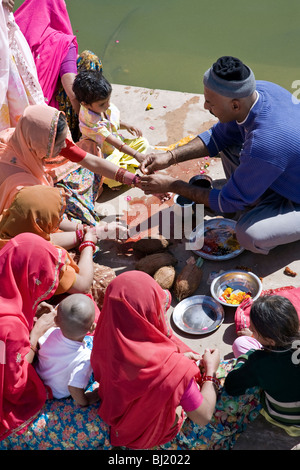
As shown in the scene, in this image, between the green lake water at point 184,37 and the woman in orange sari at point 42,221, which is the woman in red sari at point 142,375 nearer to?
the woman in orange sari at point 42,221

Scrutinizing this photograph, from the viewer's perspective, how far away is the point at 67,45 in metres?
5.88

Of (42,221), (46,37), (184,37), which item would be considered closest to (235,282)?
(42,221)

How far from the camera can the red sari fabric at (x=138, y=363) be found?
114 inches

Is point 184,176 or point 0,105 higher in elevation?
point 0,105

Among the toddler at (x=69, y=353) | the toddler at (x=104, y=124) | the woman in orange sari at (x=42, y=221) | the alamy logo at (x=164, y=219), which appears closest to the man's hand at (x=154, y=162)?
the toddler at (x=104, y=124)

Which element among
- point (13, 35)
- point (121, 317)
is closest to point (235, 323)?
point (121, 317)

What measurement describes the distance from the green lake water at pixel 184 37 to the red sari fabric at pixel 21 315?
469 centimetres

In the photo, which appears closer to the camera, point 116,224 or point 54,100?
point 116,224

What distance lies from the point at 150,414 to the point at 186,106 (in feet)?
14.2

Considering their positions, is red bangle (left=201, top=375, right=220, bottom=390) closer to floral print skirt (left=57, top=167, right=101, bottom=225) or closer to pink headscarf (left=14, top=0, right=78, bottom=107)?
floral print skirt (left=57, top=167, right=101, bottom=225)

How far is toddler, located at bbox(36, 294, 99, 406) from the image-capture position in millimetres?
3109

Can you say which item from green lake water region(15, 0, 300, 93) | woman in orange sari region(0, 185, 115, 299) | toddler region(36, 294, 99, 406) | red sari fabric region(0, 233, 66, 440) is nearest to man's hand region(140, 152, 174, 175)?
woman in orange sari region(0, 185, 115, 299)

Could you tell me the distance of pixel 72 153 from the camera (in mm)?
4832

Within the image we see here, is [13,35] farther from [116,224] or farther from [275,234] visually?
[275,234]
